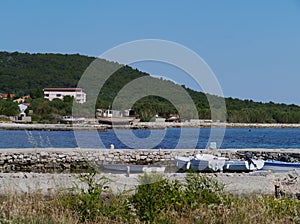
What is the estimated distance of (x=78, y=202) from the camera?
21.1 ft

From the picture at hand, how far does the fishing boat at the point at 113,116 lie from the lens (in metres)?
71.8

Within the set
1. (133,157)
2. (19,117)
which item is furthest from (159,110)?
(133,157)

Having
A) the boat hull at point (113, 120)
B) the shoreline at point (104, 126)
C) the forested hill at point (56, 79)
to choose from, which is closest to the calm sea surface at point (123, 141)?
the shoreline at point (104, 126)

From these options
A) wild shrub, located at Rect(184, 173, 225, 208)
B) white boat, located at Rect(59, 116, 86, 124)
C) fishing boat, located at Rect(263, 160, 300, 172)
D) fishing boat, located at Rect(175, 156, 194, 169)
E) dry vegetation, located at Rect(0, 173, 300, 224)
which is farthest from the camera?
white boat, located at Rect(59, 116, 86, 124)

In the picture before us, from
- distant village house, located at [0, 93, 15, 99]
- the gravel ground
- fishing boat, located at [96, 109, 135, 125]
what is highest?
distant village house, located at [0, 93, 15, 99]

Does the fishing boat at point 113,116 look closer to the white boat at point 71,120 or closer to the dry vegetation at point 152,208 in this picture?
the white boat at point 71,120

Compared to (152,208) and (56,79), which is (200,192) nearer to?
(152,208)

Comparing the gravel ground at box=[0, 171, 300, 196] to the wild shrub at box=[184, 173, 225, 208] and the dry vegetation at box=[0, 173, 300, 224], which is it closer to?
the dry vegetation at box=[0, 173, 300, 224]

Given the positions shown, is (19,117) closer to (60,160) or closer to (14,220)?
(60,160)

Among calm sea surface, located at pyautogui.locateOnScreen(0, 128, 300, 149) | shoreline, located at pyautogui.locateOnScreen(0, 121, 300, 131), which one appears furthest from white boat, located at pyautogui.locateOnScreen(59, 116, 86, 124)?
calm sea surface, located at pyautogui.locateOnScreen(0, 128, 300, 149)

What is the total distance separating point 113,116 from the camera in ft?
234

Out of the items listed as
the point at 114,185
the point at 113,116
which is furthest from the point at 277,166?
the point at 113,116

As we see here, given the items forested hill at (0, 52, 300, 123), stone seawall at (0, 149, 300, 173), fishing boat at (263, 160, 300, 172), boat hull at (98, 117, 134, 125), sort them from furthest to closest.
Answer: forested hill at (0, 52, 300, 123) < boat hull at (98, 117, 134, 125) < stone seawall at (0, 149, 300, 173) < fishing boat at (263, 160, 300, 172)

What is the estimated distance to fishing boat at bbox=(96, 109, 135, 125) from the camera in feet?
236
